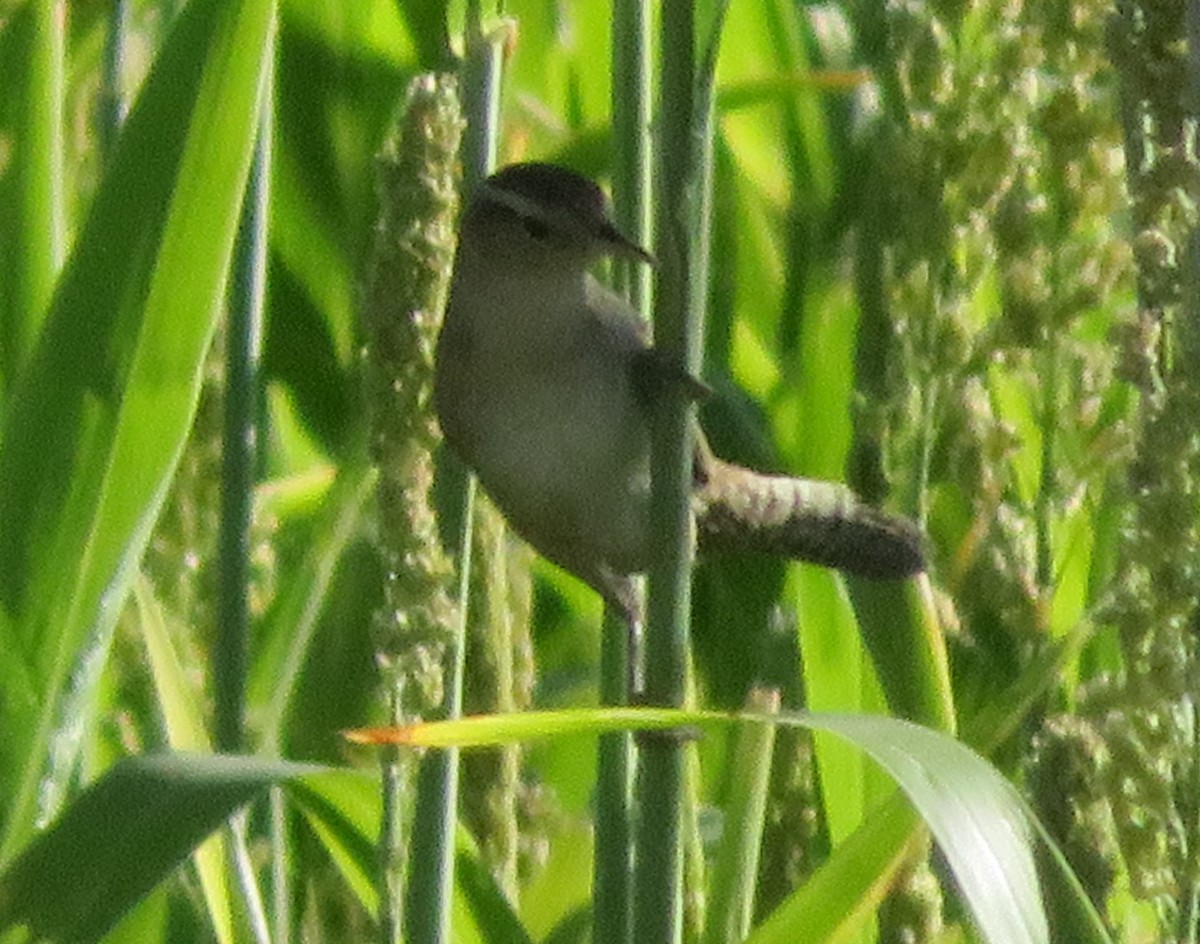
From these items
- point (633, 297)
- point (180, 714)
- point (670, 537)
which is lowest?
point (180, 714)

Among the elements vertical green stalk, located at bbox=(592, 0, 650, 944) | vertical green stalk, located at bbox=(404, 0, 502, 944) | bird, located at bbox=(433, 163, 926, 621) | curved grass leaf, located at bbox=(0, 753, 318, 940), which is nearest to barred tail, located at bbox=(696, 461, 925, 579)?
bird, located at bbox=(433, 163, 926, 621)

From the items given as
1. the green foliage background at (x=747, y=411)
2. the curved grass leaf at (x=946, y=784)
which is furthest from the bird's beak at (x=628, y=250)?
the curved grass leaf at (x=946, y=784)

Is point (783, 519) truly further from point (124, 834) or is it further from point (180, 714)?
point (124, 834)

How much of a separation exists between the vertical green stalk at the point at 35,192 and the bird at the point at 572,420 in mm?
283

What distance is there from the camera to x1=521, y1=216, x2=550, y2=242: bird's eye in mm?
1459

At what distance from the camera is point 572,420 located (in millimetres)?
1431

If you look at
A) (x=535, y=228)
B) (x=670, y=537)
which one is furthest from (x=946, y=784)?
(x=535, y=228)

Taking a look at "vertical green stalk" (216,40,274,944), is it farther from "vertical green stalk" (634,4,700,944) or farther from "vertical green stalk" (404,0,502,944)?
"vertical green stalk" (634,4,700,944)

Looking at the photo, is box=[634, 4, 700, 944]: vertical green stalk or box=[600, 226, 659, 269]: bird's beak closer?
box=[634, 4, 700, 944]: vertical green stalk

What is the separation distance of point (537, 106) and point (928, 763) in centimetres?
101

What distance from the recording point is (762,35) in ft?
5.51

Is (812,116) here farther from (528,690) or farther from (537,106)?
(528,690)

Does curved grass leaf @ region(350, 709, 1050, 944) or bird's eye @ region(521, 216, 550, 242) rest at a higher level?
bird's eye @ region(521, 216, 550, 242)

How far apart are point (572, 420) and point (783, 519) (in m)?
0.17
